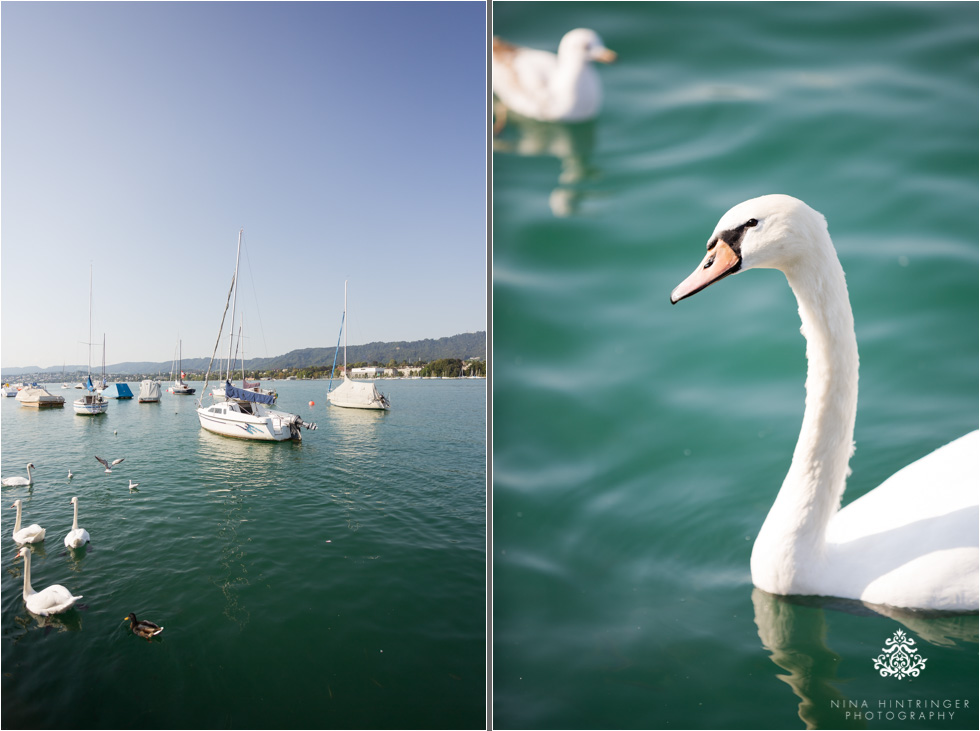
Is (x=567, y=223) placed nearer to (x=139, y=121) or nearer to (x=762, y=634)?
(x=762, y=634)

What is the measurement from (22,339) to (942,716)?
3.42 m

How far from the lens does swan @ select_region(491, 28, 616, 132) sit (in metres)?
1.54

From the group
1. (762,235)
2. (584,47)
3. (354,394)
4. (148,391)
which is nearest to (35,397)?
(148,391)

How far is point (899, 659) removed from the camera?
1.23 m

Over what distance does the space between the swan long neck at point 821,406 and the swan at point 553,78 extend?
86 cm

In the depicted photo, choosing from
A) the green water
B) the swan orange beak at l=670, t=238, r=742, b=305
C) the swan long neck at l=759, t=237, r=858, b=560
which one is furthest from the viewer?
the green water

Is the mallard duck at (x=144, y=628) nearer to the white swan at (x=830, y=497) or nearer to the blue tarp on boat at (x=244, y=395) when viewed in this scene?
the blue tarp on boat at (x=244, y=395)

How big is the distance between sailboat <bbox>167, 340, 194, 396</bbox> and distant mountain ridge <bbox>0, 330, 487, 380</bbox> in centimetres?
2

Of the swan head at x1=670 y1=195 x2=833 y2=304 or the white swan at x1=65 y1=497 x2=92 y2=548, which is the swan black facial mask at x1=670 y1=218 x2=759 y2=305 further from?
the white swan at x1=65 y1=497 x2=92 y2=548

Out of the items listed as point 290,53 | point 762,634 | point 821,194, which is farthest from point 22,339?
point 821,194

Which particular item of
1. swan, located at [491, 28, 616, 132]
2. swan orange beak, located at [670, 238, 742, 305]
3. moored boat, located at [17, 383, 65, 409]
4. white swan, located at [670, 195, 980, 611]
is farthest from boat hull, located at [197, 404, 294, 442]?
white swan, located at [670, 195, 980, 611]

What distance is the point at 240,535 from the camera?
208 cm

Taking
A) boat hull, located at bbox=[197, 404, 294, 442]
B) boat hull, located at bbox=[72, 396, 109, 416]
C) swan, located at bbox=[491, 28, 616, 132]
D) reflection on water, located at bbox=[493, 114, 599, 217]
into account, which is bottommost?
boat hull, located at bbox=[197, 404, 294, 442]

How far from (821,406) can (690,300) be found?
1.59ft
